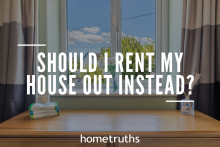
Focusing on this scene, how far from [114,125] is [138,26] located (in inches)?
43.9

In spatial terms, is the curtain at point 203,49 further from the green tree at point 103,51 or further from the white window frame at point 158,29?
the green tree at point 103,51

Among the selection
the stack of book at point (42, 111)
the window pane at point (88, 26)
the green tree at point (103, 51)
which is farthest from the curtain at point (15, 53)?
the green tree at point (103, 51)

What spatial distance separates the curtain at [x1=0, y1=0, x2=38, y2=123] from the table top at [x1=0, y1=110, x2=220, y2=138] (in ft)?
0.60

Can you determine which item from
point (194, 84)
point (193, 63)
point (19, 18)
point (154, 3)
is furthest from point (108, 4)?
point (194, 84)

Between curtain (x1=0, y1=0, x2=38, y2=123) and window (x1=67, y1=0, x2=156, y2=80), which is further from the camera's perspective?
window (x1=67, y1=0, x2=156, y2=80)

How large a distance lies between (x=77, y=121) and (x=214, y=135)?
2.65 ft

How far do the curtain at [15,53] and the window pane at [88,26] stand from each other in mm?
454

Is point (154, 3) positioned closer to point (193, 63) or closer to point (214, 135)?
point (193, 63)

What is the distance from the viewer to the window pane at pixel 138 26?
5.27 ft

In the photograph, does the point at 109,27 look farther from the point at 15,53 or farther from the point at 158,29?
the point at 15,53

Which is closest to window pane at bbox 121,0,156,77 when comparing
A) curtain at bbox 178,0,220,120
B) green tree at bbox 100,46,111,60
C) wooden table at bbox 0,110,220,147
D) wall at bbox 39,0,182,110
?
green tree at bbox 100,46,111,60

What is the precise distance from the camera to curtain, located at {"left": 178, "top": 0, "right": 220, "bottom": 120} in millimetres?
1170

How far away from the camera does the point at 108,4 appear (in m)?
1.60

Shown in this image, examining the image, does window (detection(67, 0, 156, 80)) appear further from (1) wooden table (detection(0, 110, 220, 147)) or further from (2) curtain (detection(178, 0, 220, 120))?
(1) wooden table (detection(0, 110, 220, 147))
